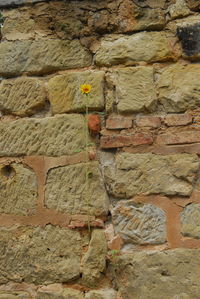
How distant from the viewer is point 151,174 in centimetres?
187

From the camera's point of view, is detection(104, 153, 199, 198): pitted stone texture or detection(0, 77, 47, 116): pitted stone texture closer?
detection(104, 153, 199, 198): pitted stone texture

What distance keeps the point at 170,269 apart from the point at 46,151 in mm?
802

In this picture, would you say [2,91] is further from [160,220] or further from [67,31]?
[160,220]

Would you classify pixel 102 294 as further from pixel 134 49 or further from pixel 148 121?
pixel 134 49

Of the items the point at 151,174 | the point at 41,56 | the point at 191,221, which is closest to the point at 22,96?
the point at 41,56

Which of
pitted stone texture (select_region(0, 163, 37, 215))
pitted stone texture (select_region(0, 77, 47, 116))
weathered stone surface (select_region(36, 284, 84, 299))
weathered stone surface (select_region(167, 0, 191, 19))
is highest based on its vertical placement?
weathered stone surface (select_region(167, 0, 191, 19))

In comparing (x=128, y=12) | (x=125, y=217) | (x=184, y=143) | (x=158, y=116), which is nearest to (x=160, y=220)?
(x=125, y=217)

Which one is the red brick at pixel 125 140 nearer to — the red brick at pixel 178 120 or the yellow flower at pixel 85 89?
the red brick at pixel 178 120

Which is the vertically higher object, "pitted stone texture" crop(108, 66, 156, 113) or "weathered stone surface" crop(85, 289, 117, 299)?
"pitted stone texture" crop(108, 66, 156, 113)

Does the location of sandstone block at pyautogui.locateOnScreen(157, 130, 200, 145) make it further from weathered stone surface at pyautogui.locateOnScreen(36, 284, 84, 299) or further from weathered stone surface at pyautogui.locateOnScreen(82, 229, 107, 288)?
weathered stone surface at pyautogui.locateOnScreen(36, 284, 84, 299)

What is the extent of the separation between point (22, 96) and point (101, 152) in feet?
1.71

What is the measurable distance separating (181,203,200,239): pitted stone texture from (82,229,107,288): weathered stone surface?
37cm

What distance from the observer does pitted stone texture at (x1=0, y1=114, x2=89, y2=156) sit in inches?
78.9

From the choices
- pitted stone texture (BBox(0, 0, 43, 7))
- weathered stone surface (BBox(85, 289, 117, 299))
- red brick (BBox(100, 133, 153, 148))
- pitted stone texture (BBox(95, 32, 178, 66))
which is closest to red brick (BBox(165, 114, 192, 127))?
red brick (BBox(100, 133, 153, 148))
